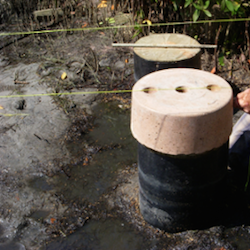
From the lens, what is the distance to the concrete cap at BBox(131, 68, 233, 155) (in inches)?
80.2

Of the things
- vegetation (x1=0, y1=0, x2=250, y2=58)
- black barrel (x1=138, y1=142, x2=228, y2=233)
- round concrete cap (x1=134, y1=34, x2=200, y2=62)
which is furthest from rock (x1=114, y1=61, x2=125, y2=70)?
black barrel (x1=138, y1=142, x2=228, y2=233)

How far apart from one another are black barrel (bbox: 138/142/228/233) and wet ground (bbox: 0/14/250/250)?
6.4 inches

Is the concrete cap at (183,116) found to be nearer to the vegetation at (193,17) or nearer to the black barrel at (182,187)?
the black barrel at (182,187)

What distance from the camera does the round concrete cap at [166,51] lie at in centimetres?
327

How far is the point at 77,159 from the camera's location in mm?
3633

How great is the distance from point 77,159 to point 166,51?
60.8 inches

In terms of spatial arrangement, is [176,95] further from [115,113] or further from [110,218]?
[115,113]

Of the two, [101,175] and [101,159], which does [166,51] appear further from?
[101,175]

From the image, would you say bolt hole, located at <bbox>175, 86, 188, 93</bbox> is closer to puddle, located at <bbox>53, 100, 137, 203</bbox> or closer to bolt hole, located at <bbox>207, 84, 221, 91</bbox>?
bolt hole, located at <bbox>207, 84, 221, 91</bbox>

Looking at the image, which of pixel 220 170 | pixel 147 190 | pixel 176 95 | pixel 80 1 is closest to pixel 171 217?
pixel 147 190

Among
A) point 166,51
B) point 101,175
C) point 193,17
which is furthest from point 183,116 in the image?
point 193,17

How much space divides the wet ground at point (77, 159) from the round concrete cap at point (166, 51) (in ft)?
3.48

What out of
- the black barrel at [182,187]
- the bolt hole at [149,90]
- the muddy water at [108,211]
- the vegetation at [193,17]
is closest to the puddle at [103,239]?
the muddy water at [108,211]

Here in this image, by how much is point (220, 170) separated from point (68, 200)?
154 centimetres
